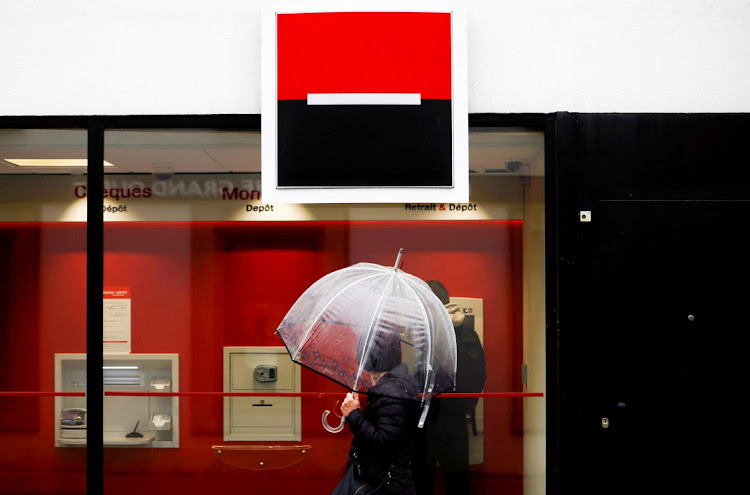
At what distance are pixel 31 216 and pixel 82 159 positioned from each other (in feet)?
2.81

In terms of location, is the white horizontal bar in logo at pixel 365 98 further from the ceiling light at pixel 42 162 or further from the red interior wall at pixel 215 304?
the ceiling light at pixel 42 162

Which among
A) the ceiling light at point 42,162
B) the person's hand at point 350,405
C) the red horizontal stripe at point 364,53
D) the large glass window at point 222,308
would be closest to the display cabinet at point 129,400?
the large glass window at point 222,308

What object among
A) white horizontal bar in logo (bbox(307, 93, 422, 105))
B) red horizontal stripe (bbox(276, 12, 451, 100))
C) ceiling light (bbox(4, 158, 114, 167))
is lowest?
ceiling light (bbox(4, 158, 114, 167))

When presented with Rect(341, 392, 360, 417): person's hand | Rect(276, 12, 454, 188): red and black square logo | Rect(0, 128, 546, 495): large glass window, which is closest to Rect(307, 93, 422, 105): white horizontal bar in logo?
Rect(276, 12, 454, 188): red and black square logo

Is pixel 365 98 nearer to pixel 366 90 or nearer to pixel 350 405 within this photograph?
pixel 366 90

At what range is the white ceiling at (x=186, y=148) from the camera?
336 cm

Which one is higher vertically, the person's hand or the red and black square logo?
the red and black square logo

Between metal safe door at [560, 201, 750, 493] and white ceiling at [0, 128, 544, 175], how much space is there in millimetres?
640

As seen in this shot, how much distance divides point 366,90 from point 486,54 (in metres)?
0.65

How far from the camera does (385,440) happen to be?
2789mm

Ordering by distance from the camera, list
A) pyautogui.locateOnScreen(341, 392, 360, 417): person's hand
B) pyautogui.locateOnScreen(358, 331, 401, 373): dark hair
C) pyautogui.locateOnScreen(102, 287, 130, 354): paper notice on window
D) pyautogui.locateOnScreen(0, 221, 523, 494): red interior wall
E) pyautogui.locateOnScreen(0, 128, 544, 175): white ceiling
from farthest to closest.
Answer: pyautogui.locateOnScreen(102, 287, 130, 354): paper notice on window < pyautogui.locateOnScreen(0, 221, 523, 494): red interior wall < pyautogui.locateOnScreen(0, 128, 544, 175): white ceiling < pyautogui.locateOnScreen(341, 392, 360, 417): person's hand < pyautogui.locateOnScreen(358, 331, 401, 373): dark hair

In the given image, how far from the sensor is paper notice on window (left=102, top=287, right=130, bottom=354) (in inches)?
149

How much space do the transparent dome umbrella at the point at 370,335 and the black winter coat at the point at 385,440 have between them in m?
0.11

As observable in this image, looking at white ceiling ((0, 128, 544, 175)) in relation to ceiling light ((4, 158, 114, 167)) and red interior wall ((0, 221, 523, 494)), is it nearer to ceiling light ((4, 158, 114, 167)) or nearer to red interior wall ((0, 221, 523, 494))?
ceiling light ((4, 158, 114, 167))
